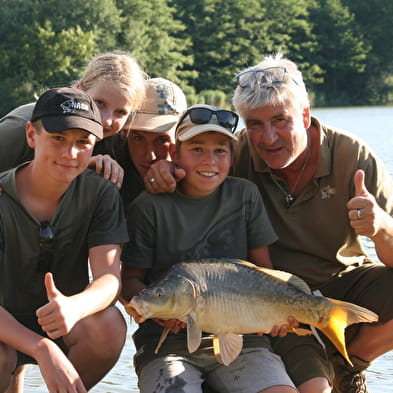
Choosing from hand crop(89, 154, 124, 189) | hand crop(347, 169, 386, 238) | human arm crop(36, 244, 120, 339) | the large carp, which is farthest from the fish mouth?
hand crop(347, 169, 386, 238)

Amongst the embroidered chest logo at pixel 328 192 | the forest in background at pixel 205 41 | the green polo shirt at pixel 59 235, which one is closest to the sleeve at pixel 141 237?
the green polo shirt at pixel 59 235

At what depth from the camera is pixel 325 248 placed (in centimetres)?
482

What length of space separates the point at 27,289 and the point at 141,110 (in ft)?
5.18

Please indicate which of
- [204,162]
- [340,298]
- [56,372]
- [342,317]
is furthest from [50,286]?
[340,298]

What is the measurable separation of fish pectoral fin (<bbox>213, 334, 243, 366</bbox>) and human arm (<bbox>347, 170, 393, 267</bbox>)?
3.02 ft

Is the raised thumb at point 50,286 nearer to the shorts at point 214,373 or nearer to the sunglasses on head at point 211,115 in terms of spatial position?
the shorts at point 214,373

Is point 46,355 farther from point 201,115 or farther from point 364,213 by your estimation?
point 364,213

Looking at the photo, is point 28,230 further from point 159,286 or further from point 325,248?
point 325,248

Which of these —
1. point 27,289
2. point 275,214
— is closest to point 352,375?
point 275,214

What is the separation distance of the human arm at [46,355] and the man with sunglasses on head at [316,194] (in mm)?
1688

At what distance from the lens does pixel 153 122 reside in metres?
5.03

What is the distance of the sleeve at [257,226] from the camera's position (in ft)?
14.2

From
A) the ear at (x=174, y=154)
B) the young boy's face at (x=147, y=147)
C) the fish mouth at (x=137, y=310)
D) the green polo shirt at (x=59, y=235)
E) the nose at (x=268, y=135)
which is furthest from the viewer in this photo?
the young boy's face at (x=147, y=147)

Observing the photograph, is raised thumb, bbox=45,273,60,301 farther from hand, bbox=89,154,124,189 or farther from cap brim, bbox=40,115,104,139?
hand, bbox=89,154,124,189
